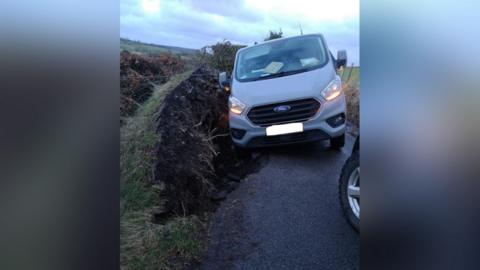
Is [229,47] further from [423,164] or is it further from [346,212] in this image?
[423,164]

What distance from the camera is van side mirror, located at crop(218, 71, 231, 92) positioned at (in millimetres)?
2357

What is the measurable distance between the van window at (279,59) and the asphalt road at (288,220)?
468 millimetres

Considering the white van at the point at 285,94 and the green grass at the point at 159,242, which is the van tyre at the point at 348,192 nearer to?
the white van at the point at 285,94

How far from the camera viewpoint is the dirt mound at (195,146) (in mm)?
2420

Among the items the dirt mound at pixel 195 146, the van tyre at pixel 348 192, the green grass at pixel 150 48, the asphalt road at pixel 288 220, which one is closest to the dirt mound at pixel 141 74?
the green grass at pixel 150 48

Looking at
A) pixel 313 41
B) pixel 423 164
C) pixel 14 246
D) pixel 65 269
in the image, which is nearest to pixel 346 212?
pixel 313 41

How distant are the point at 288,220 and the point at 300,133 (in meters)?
0.46

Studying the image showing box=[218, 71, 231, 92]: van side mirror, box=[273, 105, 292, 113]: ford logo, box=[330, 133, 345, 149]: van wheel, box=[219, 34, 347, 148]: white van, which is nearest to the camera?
box=[330, 133, 345, 149]: van wheel

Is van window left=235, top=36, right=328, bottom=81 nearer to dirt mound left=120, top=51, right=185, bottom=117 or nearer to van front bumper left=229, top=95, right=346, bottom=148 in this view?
van front bumper left=229, top=95, right=346, bottom=148

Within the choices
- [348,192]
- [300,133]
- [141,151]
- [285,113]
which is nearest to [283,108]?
[285,113]

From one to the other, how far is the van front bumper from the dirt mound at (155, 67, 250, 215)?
11cm

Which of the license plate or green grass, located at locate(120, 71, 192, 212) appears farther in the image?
the license plate

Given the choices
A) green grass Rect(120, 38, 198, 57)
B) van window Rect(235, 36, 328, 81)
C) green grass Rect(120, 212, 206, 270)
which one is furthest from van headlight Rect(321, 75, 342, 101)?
green grass Rect(120, 212, 206, 270)

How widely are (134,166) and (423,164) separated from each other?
1286 mm
